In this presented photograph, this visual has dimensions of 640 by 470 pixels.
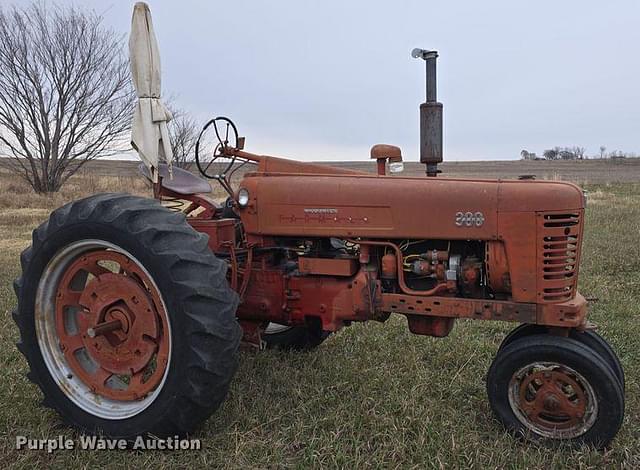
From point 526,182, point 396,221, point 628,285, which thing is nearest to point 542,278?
point 526,182

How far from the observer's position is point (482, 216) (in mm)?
2914

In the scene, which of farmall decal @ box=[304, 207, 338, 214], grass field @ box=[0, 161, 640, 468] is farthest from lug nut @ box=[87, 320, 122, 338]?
farmall decal @ box=[304, 207, 338, 214]

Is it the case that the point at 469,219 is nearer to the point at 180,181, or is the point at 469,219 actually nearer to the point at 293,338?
the point at 293,338

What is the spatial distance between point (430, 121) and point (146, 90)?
5.49ft

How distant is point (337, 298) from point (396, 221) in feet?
1.89

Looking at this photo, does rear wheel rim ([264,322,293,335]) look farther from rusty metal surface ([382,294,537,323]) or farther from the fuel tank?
rusty metal surface ([382,294,537,323])

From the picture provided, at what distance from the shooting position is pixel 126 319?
3053mm

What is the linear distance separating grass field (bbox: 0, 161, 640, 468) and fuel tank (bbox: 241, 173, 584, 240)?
0.99 metres

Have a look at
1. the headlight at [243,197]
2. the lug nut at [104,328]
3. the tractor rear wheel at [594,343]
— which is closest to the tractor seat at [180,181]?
the headlight at [243,197]

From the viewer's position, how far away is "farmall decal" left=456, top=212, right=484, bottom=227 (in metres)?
2.92

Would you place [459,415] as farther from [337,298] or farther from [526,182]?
[526,182]

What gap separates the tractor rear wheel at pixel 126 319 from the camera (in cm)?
273

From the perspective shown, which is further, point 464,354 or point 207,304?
point 464,354

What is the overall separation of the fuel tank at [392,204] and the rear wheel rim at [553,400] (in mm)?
708
